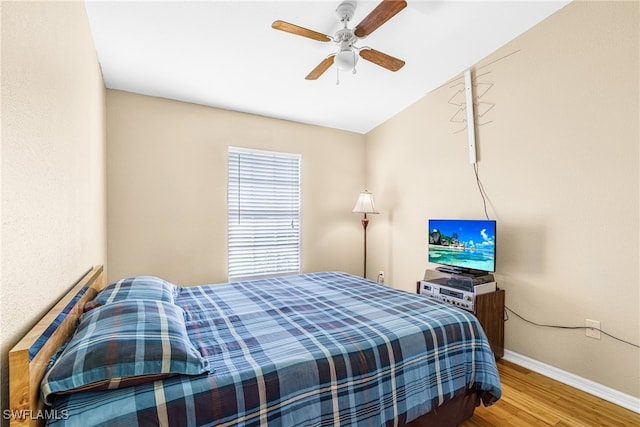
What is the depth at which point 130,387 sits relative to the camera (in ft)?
3.21

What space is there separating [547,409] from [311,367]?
1891 mm

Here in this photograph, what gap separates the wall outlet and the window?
2.95 m

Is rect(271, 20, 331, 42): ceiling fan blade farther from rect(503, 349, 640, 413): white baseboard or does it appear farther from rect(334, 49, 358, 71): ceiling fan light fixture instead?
rect(503, 349, 640, 413): white baseboard

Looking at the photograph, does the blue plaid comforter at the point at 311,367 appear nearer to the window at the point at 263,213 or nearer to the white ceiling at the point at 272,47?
the window at the point at 263,213

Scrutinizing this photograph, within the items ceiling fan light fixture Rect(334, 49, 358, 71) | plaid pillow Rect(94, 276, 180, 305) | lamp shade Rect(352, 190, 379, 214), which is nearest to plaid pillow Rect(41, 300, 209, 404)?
plaid pillow Rect(94, 276, 180, 305)

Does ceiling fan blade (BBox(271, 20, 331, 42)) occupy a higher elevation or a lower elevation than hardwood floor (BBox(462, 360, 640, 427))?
higher

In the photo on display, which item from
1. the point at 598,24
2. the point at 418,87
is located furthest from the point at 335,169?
the point at 598,24

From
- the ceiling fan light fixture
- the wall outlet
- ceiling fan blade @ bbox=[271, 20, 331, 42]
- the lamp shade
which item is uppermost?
ceiling fan blade @ bbox=[271, 20, 331, 42]

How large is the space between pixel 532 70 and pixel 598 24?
467 mm

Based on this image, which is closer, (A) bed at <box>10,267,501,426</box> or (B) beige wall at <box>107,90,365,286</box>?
(A) bed at <box>10,267,501,426</box>

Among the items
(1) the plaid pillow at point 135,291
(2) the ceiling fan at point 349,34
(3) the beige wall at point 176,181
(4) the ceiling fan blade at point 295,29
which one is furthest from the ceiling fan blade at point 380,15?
(1) the plaid pillow at point 135,291

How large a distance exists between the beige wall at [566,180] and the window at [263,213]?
1.96 metres

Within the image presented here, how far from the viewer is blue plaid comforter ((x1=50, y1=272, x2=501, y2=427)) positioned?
3.18 ft

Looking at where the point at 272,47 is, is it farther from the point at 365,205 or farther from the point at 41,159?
the point at 365,205
